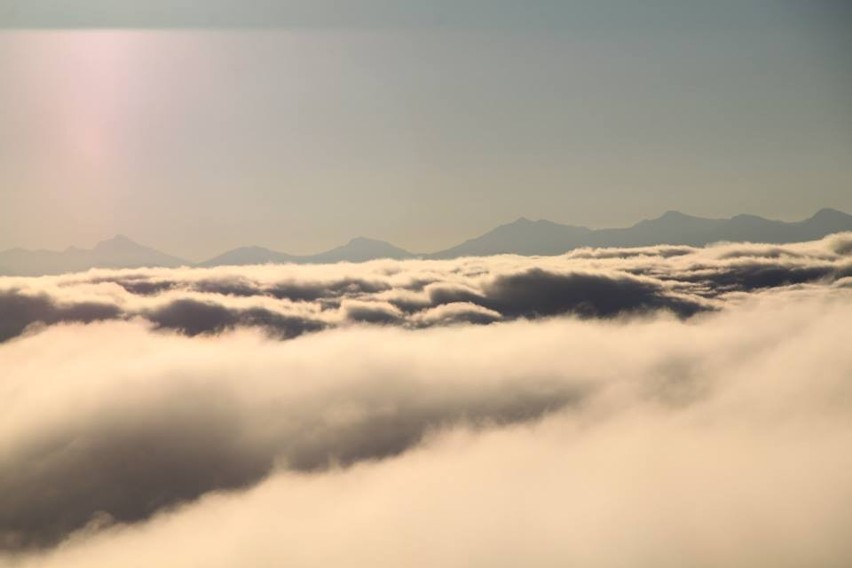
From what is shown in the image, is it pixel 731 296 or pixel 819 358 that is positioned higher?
pixel 731 296

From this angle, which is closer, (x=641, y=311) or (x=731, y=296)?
(x=731, y=296)

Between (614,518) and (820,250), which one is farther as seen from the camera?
(820,250)

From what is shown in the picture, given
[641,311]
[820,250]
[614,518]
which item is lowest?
[614,518]

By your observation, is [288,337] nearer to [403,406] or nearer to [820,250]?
[403,406]

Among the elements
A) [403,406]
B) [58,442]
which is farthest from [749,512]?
[58,442]

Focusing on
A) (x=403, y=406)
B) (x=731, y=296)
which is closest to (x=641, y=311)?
(x=731, y=296)

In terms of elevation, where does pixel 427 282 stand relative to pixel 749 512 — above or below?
above

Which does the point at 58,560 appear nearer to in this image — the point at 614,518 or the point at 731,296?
the point at 614,518

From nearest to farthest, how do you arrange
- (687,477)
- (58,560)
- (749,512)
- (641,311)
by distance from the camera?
(749,512) → (687,477) → (58,560) → (641,311)

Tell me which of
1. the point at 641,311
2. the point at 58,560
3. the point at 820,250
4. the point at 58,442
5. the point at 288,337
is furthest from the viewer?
the point at 641,311
